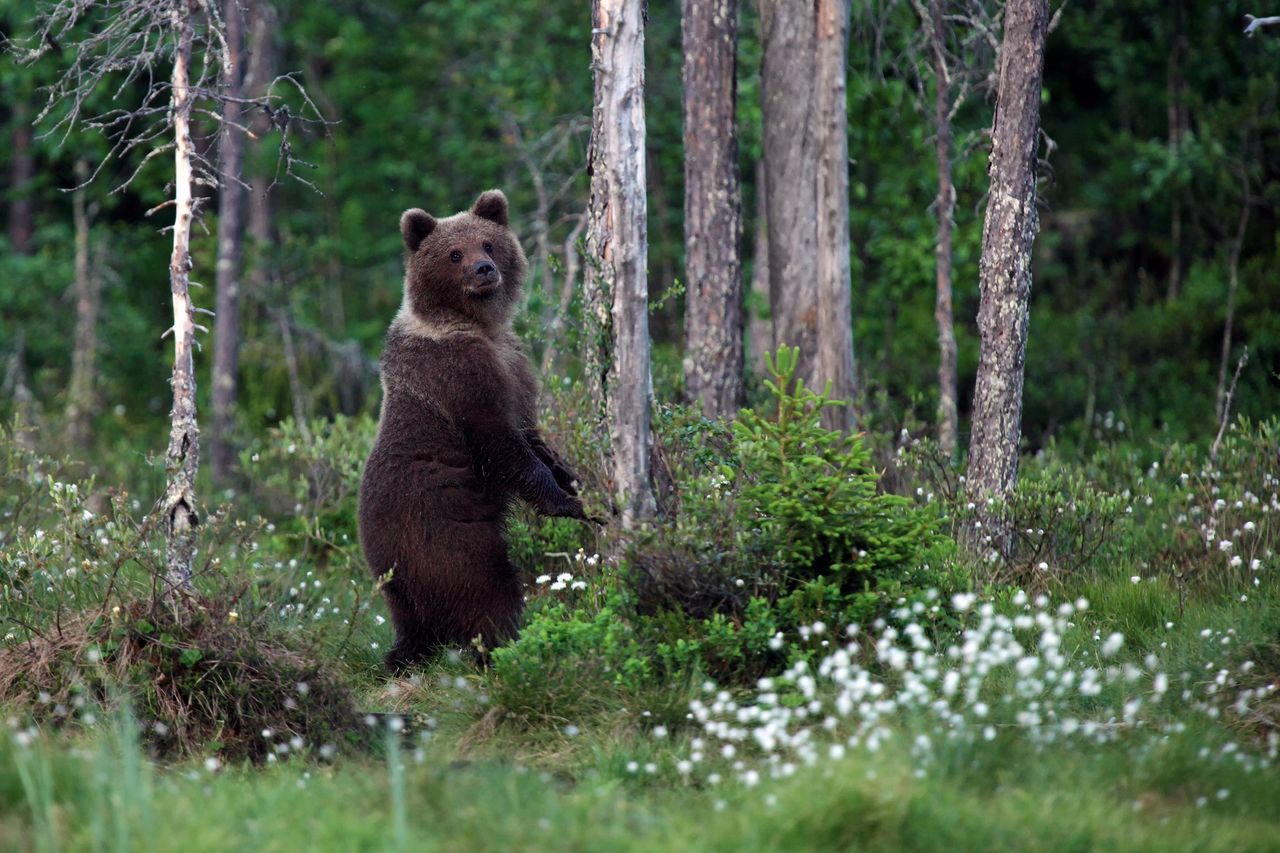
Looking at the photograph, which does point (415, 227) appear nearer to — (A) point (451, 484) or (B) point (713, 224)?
(A) point (451, 484)

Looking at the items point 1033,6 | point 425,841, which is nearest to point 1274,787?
point 425,841

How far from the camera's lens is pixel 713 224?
988 cm

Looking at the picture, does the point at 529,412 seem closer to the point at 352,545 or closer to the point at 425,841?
the point at 352,545

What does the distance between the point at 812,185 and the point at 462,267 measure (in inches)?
139

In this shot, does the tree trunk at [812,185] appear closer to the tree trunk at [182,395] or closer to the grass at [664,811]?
the tree trunk at [182,395]

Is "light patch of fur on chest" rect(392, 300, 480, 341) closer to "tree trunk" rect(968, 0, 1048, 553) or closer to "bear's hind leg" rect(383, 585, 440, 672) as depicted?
"bear's hind leg" rect(383, 585, 440, 672)

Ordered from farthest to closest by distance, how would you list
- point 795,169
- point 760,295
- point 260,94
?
1. point 260,94
2. point 760,295
3. point 795,169

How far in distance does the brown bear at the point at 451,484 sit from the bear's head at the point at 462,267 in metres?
0.02

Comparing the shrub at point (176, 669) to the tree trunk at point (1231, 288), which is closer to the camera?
the shrub at point (176, 669)

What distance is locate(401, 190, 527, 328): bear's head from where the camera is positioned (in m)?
7.40

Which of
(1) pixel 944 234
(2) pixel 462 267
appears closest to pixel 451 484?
(2) pixel 462 267

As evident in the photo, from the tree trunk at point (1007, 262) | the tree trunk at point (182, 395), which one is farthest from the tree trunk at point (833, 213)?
the tree trunk at point (182, 395)

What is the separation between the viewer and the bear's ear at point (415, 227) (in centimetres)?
757

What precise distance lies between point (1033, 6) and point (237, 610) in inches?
213
